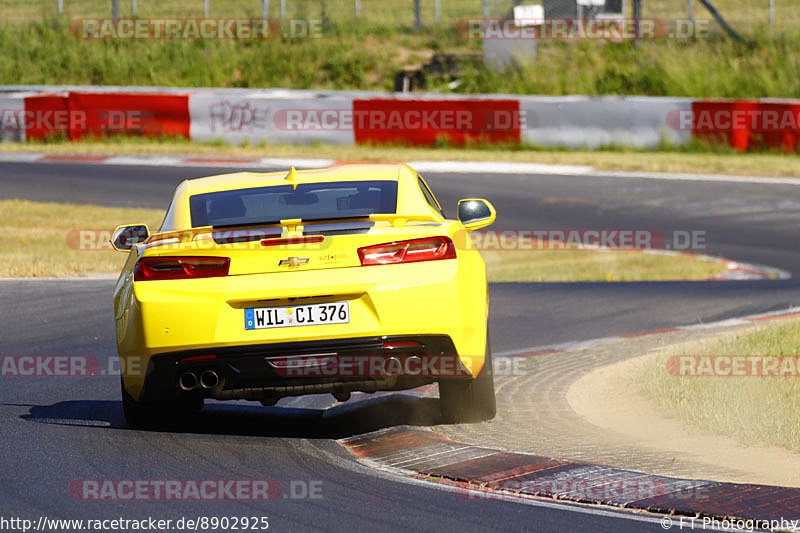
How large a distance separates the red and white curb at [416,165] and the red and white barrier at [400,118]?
4.83 ft

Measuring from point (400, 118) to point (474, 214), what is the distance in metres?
19.3

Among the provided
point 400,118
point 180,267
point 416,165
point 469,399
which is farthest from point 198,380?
point 400,118

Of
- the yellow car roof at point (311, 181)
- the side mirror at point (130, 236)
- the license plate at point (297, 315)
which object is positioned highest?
the yellow car roof at point (311, 181)

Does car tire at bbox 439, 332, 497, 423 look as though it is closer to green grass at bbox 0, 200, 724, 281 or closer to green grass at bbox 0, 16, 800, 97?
green grass at bbox 0, 200, 724, 281

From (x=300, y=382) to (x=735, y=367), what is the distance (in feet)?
13.1

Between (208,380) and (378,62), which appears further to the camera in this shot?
(378,62)

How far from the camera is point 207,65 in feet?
123

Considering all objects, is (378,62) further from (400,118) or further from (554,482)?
(554,482)

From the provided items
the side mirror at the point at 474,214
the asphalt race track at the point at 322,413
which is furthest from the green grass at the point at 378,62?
the side mirror at the point at 474,214

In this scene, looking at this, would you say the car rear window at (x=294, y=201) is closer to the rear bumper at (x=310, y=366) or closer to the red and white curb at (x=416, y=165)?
the rear bumper at (x=310, y=366)

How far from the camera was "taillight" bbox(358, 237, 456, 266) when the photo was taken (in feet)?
22.9

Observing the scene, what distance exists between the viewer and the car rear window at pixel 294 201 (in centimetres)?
767

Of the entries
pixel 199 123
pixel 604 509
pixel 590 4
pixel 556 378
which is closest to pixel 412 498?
pixel 604 509

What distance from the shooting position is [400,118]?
2723 centimetres
